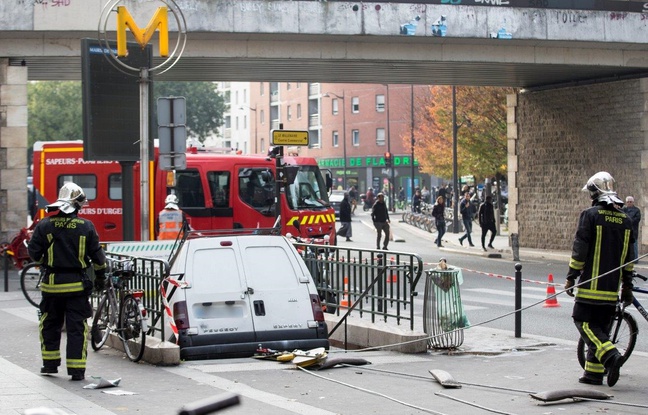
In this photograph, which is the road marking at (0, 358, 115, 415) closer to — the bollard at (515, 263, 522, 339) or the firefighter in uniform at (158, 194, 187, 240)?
the bollard at (515, 263, 522, 339)

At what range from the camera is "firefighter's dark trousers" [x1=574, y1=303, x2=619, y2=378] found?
9.30 meters

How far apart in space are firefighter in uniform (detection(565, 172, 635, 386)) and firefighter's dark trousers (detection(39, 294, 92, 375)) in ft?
13.9

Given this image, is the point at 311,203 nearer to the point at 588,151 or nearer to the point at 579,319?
the point at 588,151

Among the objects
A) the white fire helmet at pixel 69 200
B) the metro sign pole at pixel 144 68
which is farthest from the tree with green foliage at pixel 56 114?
the white fire helmet at pixel 69 200

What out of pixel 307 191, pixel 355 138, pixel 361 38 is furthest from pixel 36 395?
pixel 355 138

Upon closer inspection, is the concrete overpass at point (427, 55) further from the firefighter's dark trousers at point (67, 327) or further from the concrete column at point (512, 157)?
the firefighter's dark trousers at point (67, 327)

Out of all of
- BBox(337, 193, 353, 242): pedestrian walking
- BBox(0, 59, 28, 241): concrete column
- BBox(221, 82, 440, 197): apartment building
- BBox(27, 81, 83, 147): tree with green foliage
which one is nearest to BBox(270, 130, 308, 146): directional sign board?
BBox(0, 59, 28, 241): concrete column

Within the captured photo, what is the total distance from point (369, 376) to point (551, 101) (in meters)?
23.1

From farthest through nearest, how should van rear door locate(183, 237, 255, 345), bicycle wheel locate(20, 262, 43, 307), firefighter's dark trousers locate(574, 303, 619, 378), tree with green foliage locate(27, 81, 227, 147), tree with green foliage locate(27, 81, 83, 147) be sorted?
tree with green foliage locate(27, 81, 83, 147)
tree with green foliage locate(27, 81, 227, 147)
bicycle wheel locate(20, 262, 43, 307)
van rear door locate(183, 237, 255, 345)
firefighter's dark trousers locate(574, 303, 619, 378)

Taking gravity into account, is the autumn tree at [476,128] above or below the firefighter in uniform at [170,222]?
above

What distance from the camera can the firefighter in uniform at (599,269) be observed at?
9.38 metres

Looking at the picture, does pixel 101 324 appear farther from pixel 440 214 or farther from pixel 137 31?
pixel 440 214

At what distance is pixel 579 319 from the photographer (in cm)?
946

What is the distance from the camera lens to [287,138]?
2055 cm
